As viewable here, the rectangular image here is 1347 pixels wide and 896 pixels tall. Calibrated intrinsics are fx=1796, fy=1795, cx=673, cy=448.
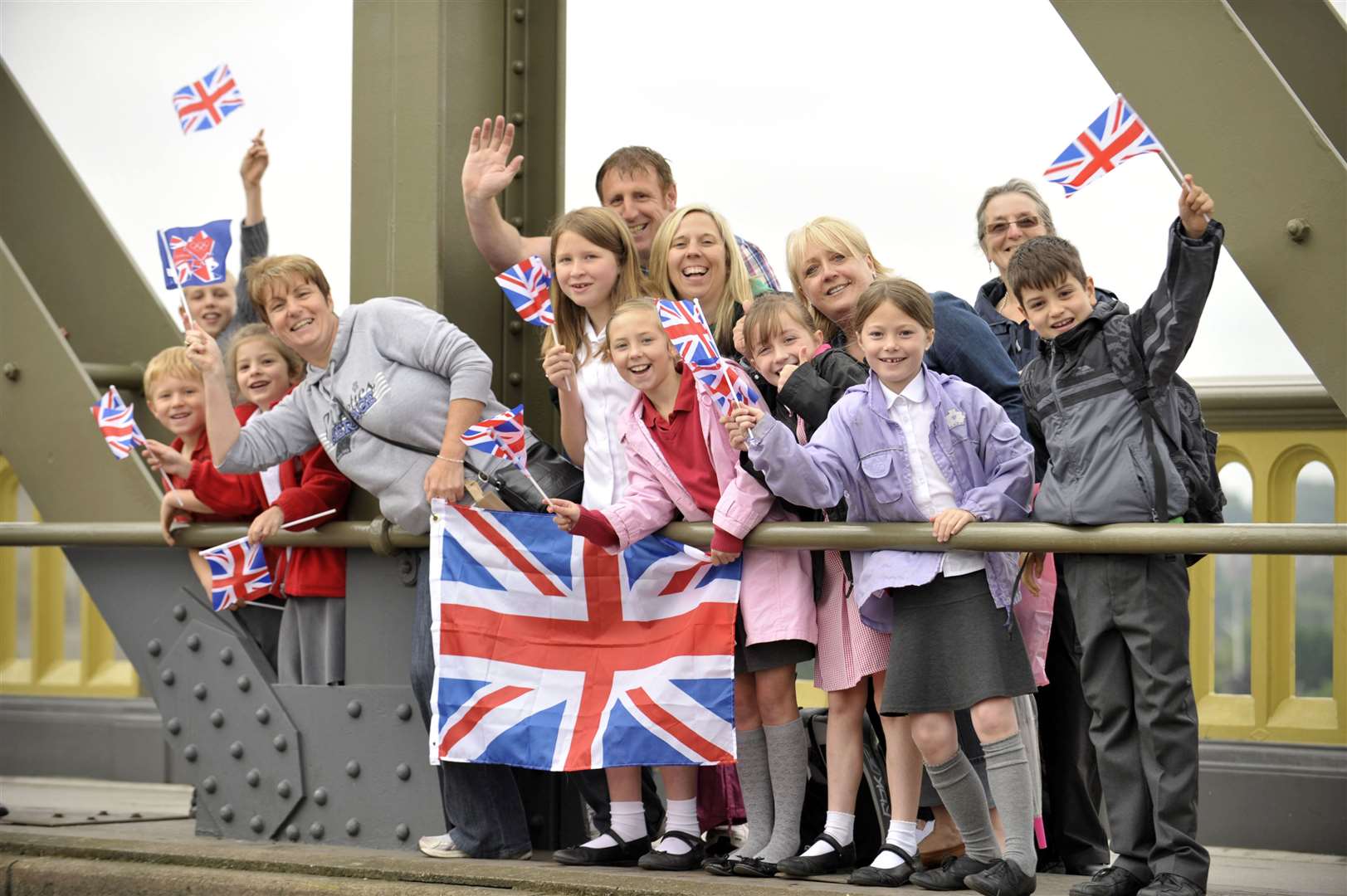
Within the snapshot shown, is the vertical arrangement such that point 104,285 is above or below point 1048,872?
above

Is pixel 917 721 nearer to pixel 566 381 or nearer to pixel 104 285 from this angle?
pixel 566 381

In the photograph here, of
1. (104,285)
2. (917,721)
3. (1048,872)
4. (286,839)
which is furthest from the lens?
(104,285)

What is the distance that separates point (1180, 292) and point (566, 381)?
1.77m

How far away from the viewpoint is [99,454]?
5.91 m

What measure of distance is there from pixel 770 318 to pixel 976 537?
0.90 m

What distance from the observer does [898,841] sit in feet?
14.8

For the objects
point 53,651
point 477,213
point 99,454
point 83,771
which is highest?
point 477,213

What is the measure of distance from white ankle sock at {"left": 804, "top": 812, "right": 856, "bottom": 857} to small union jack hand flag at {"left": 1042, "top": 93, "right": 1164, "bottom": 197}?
1.70m

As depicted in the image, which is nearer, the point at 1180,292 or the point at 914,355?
the point at 1180,292

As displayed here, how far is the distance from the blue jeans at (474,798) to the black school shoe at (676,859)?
1.53ft

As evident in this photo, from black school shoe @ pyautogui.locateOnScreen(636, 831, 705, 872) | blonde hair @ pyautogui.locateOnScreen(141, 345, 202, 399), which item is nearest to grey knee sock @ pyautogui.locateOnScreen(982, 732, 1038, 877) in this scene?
black school shoe @ pyautogui.locateOnScreen(636, 831, 705, 872)

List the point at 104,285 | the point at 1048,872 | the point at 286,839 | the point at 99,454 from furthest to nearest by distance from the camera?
1. the point at 104,285
2. the point at 99,454
3. the point at 286,839
4. the point at 1048,872

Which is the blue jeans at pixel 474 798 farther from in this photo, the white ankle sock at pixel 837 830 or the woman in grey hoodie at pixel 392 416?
the white ankle sock at pixel 837 830

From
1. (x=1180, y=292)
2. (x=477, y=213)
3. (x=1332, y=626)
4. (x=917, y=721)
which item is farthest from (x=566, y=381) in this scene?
(x=1332, y=626)
